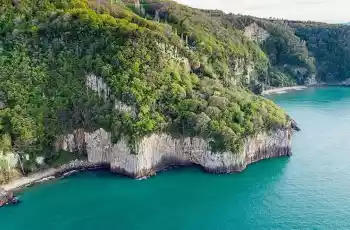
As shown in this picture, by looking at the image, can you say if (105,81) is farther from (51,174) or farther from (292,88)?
(292,88)

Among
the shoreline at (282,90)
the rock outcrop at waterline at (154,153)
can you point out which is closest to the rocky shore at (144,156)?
the rock outcrop at waterline at (154,153)

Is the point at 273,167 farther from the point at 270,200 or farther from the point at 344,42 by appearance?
the point at 344,42

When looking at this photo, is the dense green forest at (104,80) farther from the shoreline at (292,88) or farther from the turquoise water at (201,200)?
the shoreline at (292,88)


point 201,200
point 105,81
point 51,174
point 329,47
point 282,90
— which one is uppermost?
point 329,47

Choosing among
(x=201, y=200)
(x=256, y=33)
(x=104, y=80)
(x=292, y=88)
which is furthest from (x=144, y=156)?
(x=256, y=33)

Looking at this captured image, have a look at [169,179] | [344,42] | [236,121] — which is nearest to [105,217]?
[169,179]
